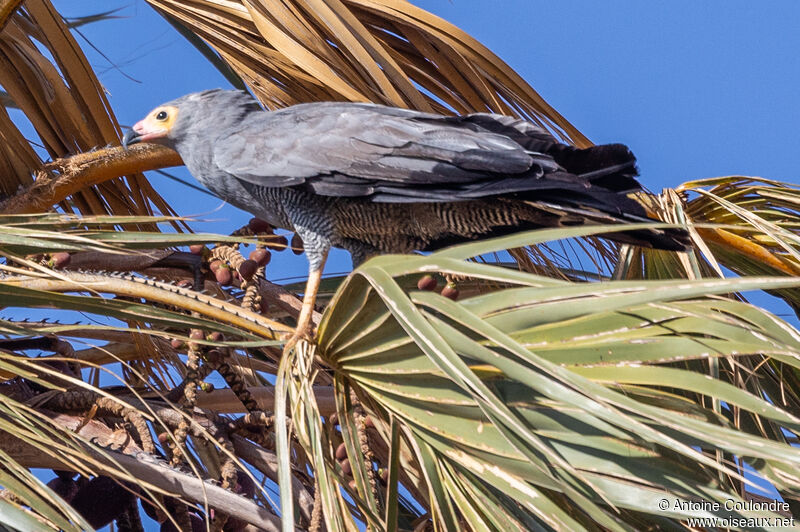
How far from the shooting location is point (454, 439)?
1.45 m

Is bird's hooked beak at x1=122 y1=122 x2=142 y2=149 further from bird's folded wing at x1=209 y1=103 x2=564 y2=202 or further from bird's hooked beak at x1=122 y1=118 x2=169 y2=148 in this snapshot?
bird's folded wing at x1=209 y1=103 x2=564 y2=202

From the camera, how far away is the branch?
2660mm

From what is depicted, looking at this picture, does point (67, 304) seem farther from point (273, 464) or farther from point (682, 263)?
point (682, 263)

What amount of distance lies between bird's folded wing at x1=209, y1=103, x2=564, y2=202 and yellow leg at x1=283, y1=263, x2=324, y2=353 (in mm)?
221

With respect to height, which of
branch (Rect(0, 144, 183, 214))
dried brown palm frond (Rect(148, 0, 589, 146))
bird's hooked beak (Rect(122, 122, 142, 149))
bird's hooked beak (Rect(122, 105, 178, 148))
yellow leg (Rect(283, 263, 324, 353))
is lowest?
yellow leg (Rect(283, 263, 324, 353))

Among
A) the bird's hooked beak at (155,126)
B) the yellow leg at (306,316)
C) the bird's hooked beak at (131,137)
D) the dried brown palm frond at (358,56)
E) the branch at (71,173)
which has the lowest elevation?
the yellow leg at (306,316)

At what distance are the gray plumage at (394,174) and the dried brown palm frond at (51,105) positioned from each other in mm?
415

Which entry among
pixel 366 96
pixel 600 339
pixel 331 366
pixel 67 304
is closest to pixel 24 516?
pixel 67 304

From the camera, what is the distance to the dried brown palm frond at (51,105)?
270 centimetres

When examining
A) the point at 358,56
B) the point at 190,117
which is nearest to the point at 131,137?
the point at 190,117

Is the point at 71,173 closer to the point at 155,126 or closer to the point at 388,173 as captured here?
the point at 155,126

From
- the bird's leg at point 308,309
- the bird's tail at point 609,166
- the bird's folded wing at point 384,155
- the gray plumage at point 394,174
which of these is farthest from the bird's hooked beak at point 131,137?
the bird's tail at point 609,166

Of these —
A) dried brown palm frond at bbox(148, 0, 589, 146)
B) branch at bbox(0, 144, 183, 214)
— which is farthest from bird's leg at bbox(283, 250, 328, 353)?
branch at bbox(0, 144, 183, 214)

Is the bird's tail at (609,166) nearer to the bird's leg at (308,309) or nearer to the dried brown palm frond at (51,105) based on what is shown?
the bird's leg at (308,309)
